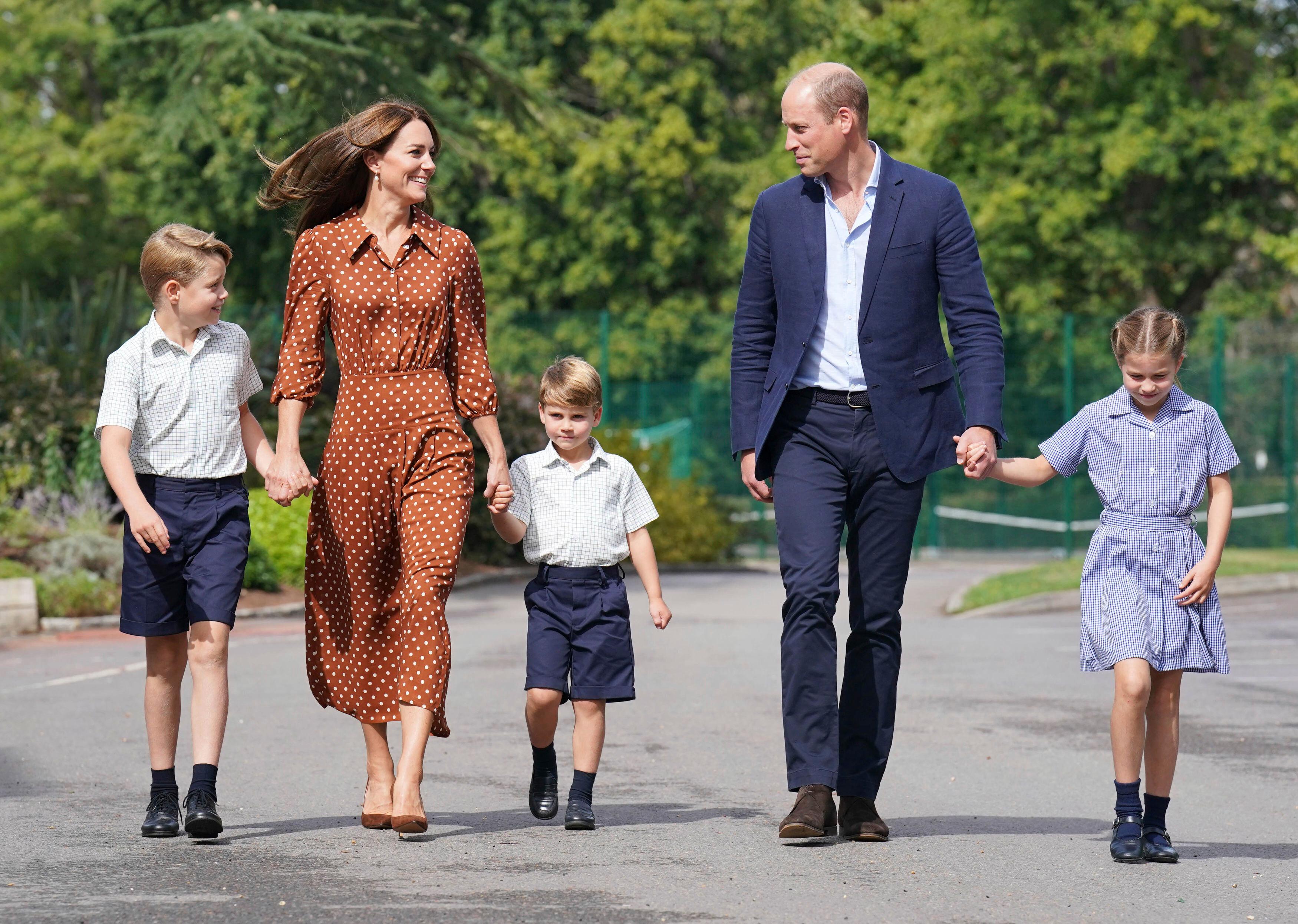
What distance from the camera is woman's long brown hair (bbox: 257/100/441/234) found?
17.9 feet

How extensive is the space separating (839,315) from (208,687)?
83.6 inches

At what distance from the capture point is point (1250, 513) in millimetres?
24344

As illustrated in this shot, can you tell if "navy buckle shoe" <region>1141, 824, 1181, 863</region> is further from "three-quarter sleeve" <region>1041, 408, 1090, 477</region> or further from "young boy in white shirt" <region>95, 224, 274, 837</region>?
"young boy in white shirt" <region>95, 224, 274, 837</region>

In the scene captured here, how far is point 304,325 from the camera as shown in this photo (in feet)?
17.8

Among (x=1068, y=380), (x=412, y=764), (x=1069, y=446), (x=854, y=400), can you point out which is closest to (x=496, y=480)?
(x=412, y=764)

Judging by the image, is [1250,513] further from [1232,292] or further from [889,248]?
[889,248]

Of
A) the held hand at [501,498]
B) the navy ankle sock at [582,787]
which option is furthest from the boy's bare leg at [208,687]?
the navy ankle sock at [582,787]

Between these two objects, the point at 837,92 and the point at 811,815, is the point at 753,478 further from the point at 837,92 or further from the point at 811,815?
the point at 837,92

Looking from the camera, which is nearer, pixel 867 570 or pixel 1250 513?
pixel 867 570

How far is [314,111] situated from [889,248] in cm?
1399

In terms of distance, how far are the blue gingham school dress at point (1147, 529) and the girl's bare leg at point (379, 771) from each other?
204cm

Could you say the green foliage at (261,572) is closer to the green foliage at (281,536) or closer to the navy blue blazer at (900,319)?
the green foliage at (281,536)

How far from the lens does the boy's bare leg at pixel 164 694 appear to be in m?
5.41

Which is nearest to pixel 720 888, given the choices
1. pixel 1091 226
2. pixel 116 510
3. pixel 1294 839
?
pixel 1294 839
